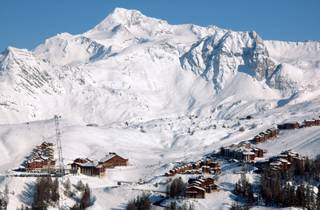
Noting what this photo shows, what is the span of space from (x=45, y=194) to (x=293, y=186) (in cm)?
2966

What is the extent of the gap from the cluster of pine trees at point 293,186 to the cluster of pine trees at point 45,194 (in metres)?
24.4

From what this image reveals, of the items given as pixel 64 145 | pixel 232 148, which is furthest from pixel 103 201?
pixel 64 145

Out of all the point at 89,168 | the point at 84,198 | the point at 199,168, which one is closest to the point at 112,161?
the point at 89,168

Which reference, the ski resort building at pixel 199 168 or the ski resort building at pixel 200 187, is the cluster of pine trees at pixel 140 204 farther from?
the ski resort building at pixel 199 168

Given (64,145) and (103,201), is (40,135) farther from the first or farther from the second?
(103,201)

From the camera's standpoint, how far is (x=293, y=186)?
285ft

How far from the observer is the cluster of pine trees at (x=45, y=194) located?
80719 millimetres

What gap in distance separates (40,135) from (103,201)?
233ft

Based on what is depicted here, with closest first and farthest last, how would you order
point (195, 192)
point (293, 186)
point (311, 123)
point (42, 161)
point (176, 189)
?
point (195, 192)
point (176, 189)
point (293, 186)
point (42, 161)
point (311, 123)

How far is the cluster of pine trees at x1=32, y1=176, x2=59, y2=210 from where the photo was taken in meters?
80.7

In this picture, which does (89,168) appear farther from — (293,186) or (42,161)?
(293,186)

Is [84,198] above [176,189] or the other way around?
the other way around

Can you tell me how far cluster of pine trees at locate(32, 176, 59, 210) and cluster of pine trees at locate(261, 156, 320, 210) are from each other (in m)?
24.4

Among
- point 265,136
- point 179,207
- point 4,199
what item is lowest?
point 179,207
